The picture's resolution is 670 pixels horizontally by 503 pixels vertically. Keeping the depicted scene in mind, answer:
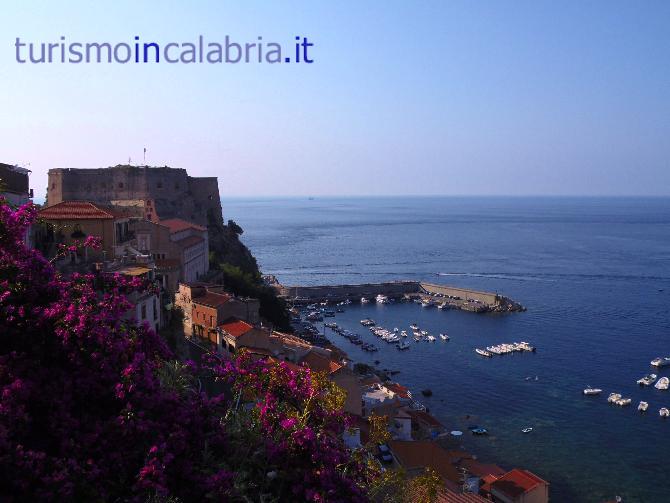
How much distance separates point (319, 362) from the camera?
2244cm

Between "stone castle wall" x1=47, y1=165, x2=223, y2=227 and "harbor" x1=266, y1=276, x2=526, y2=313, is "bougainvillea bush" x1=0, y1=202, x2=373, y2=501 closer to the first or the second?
"stone castle wall" x1=47, y1=165, x2=223, y2=227

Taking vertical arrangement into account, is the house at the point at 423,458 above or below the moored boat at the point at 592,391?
above

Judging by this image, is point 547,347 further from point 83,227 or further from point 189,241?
point 83,227

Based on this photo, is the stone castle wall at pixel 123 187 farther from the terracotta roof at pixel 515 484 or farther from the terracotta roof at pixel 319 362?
the terracotta roof at pixel 515 484

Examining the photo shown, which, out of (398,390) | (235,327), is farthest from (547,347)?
(235,327)

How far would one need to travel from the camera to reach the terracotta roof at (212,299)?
22203 millimetres

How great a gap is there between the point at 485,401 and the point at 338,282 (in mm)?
43686

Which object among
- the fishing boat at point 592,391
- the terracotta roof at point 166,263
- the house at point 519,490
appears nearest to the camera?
the house at point 519,490

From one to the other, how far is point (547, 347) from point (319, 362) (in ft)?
89.4

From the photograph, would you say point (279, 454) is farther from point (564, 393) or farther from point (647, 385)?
point (647, 385)

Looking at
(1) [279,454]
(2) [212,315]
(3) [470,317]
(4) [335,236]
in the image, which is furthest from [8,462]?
(4) [335,236]

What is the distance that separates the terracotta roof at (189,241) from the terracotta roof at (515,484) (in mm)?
16006

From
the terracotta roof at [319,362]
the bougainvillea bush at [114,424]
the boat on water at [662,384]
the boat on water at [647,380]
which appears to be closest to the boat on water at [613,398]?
the boat on water at [647,380]

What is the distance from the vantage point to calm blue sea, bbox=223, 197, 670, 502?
26406mm
